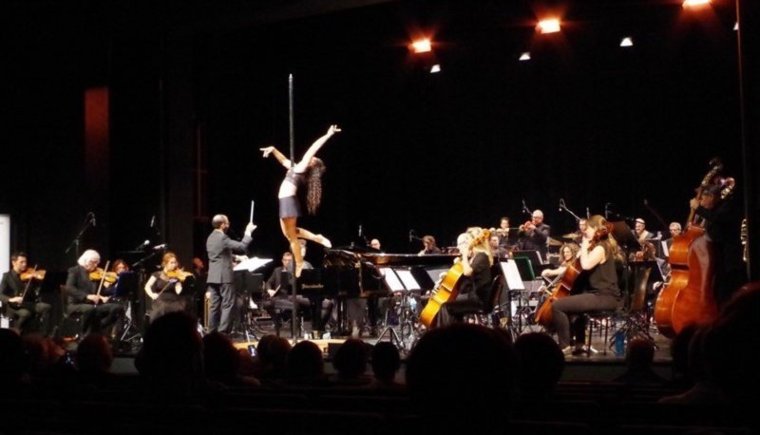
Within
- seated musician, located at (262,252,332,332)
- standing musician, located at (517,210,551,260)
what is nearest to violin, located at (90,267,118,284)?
seated musician, located at (262,252,332,332)

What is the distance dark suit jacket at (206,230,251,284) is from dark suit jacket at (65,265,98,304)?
6.50 feet

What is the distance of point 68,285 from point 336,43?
5264mm

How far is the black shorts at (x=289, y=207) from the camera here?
1062 centimetres

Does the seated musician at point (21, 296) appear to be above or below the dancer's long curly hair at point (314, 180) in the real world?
below

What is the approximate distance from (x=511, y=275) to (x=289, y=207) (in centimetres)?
295

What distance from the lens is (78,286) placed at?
1216 centimetres

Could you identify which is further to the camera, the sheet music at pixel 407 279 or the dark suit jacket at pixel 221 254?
the dark suit jacket at pixel 221 254

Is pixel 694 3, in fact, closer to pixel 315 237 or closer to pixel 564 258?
pixel 564 258

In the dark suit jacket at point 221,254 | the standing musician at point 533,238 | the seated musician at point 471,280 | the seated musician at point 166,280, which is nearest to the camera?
the seated musician at point 471,280

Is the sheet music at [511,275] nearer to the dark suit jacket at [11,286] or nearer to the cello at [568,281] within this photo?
the cello at [568,281]

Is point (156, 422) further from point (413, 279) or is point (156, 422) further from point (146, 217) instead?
point (146, 217)

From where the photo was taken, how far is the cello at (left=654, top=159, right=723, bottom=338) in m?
7.43

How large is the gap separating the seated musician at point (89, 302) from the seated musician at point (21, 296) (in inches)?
35.4

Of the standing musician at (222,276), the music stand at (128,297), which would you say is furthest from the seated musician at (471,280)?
the music stand at (128,297)
